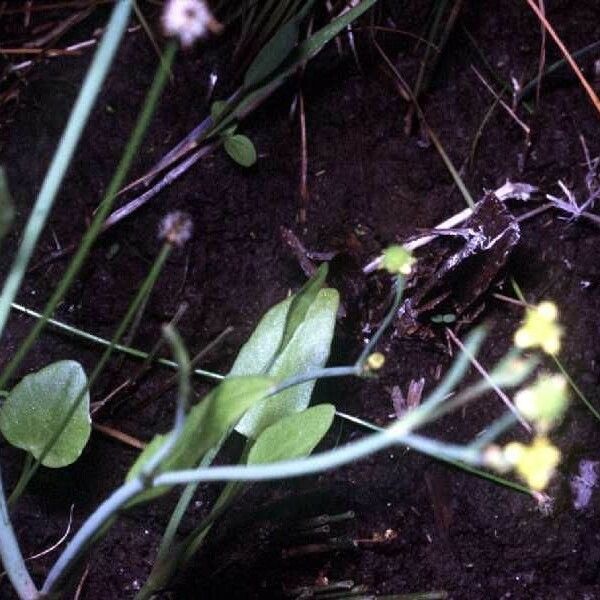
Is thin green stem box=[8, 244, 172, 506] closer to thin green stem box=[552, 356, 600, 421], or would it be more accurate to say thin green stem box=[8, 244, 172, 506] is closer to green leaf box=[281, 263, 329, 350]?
green leaf box=[281, 263, 329, 350]

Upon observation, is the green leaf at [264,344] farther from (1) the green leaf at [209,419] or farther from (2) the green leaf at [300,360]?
(1) the green leaf at [209,419]

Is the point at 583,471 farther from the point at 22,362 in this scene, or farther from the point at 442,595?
the point at 22,362

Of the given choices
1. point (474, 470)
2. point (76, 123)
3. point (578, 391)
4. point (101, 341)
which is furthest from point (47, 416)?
point (578, 391)

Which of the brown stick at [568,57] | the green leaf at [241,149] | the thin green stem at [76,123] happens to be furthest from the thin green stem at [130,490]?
the brown stick at [568,57]

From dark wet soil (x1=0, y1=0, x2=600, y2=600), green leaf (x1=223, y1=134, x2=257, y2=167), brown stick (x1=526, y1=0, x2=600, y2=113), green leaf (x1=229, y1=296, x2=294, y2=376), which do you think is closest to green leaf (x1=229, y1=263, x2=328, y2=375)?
green leaf (x1=229, y1=296, x2=294, y2=376)

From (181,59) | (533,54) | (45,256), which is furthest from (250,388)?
(533,54)

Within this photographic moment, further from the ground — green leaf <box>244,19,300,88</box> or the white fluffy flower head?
the white fluffy flower head
